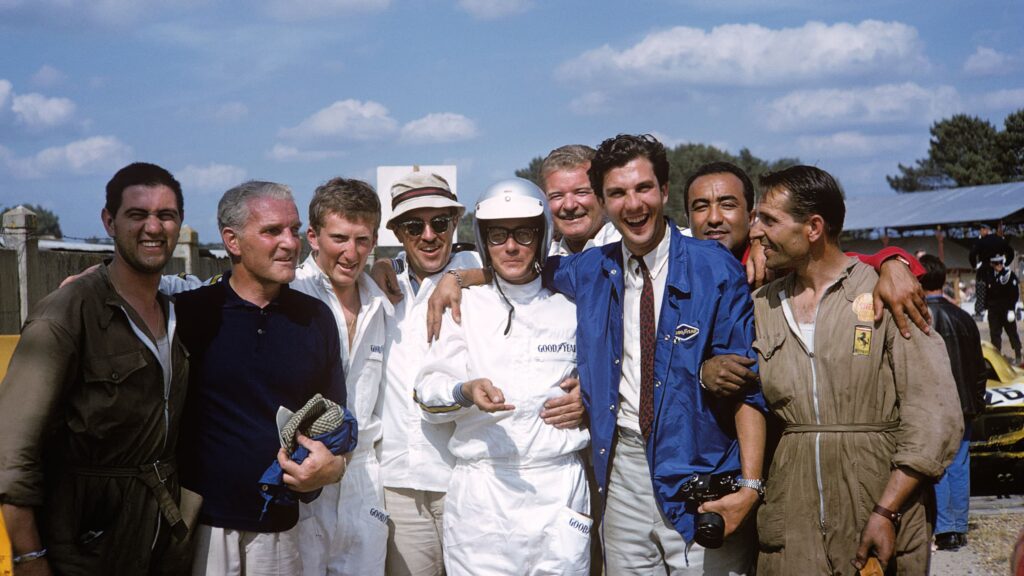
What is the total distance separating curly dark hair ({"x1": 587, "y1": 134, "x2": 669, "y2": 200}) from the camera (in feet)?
12.1

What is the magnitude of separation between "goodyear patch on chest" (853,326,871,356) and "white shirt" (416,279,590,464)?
1208 mm

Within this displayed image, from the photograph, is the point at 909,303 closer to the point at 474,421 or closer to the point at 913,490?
the point at 913,490

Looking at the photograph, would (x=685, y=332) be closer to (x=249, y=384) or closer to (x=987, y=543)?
(x=249, y=384)

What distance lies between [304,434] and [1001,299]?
15.5 meters

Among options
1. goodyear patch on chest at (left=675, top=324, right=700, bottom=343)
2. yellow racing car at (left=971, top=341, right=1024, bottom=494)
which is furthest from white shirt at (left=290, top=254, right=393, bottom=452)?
yellow racing car at (left=971, top=341, right=1024, bottom=494)

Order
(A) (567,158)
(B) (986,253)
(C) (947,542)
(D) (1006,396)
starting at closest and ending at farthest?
(A) (567,158) < (C) (947,542) < (D) (1006,396) < (B) (986,253)

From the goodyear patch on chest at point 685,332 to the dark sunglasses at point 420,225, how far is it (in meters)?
1.52

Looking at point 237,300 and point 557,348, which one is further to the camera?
point 557,348

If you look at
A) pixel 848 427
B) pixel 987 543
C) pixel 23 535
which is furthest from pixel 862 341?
pixel 987 543

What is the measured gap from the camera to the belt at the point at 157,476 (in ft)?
9.84

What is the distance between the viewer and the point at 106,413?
2975 millimetres

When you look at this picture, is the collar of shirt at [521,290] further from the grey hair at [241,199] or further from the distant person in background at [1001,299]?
the distant person in background at [1001,299]

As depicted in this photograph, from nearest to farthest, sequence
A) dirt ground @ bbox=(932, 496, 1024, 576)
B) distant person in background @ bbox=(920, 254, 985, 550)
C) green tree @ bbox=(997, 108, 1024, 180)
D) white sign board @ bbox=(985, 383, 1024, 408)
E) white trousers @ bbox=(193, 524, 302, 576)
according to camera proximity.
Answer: white trousers @ bbox=(193, 524, 302, 576), dirt ground @ bbox=(932, 496, 1024, 576), distant person in background @ bbox=(920, 254, 985, 550), white sign board @ bbox=(985, 383, 1024, 408), green tree @ bbox=(997, 108, 1024, 180)

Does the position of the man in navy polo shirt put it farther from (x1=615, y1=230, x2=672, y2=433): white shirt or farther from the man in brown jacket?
(x1=615, y1=230, x2=672, y2=433): white shirt
